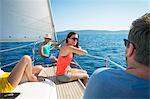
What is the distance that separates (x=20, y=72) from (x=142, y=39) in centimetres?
192

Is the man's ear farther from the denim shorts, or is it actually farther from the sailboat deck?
the denim shorts

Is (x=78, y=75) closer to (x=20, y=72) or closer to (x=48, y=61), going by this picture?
(x=20, y=72)

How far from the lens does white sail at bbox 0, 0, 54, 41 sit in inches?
297

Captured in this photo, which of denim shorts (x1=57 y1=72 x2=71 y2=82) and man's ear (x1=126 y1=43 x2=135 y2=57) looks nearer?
man's ear (x1=126 y1=43 x2=135 y2=57)

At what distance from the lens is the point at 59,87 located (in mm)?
3375

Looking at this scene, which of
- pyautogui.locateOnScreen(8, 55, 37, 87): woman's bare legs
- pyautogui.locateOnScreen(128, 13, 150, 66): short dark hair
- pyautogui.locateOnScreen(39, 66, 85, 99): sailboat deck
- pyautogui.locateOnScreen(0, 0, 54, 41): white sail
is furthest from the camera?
pyautogui.locateOnScreen(0, 0, 54, 41): white sail

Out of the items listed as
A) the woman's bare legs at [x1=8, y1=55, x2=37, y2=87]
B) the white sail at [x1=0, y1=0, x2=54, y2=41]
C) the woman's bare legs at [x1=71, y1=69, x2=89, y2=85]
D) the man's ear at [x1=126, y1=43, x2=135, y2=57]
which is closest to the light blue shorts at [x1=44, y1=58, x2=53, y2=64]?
the woman's bare legs at [x1=71, y1=69, x2=89, y2=85]

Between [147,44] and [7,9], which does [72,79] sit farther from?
[7,9]

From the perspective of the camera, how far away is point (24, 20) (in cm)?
793

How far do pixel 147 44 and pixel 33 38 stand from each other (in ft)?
23.2

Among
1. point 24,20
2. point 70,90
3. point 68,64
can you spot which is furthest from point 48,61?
point 24,20

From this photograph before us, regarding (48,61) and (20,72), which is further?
(48,61)

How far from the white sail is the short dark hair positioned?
20.5 ft

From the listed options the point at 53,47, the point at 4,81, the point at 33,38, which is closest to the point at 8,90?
the point at 4,81
